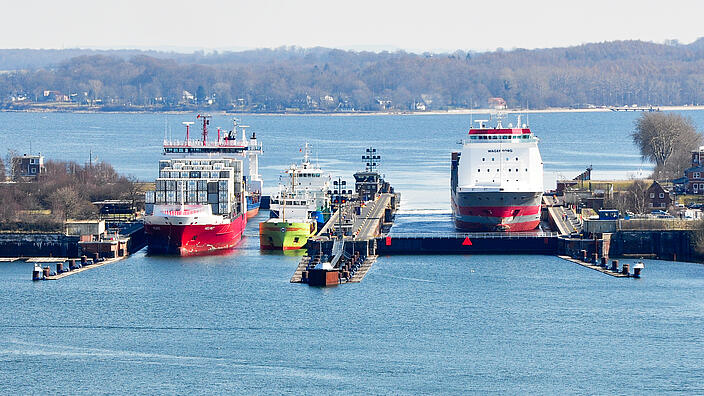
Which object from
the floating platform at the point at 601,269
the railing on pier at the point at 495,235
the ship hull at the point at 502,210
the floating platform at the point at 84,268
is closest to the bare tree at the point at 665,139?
the ship hull at the point at 502,210

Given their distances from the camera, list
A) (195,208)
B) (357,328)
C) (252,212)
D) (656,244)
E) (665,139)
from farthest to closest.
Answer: (665,139), (252,212), (195,208), (656,244), (357,328)

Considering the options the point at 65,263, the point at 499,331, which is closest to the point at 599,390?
the point at 499,331

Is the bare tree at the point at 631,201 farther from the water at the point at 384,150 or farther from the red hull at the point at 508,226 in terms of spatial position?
the water at the point at 384,150

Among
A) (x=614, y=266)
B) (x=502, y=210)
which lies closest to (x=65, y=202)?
(x=502, y=210)

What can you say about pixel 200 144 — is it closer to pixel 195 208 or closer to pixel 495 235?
pixel 195 208

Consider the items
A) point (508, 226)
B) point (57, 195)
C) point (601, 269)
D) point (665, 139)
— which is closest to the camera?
point (601, 269)

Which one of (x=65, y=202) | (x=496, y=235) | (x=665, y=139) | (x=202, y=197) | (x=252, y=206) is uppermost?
(x=665, y=139)

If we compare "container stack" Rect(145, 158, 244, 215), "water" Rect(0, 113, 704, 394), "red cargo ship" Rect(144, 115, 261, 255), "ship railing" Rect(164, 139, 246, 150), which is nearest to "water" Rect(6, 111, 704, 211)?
"ship railing" Rect(164, 139, 246, 150)
